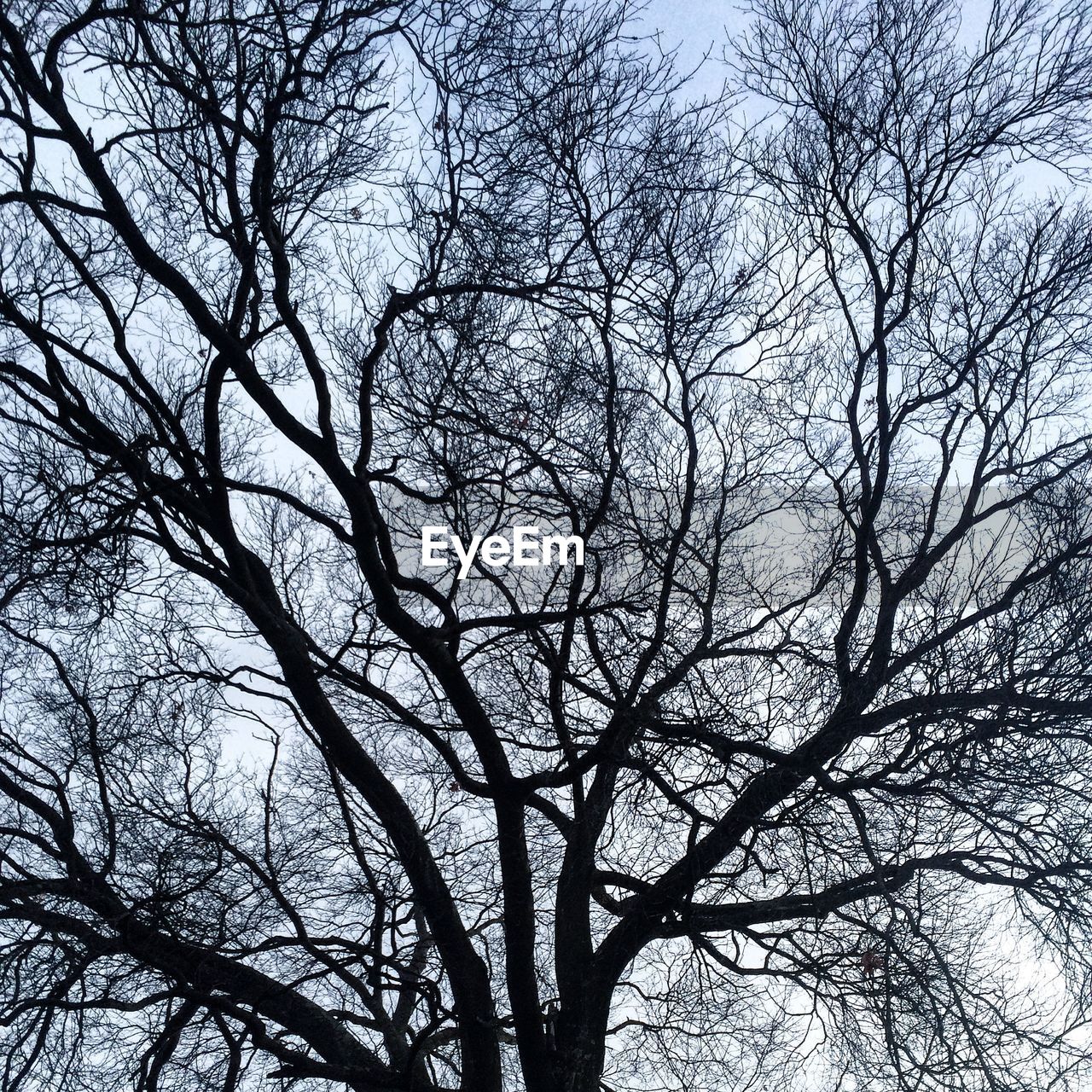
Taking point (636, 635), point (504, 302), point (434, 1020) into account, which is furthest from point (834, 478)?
point (434, 1020)

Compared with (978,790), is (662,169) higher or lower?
higher

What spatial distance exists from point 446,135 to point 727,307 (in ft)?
4.86

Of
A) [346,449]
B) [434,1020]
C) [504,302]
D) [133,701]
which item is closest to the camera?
[434,1020]

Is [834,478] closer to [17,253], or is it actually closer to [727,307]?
[727,307]

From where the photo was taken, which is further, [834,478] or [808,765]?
[834,478]

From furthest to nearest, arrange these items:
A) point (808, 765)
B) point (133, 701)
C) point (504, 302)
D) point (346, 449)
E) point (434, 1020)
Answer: point (346, 449) < point (133, 701) < point (504, 302) < point (434, 1020) < point (808, 765)

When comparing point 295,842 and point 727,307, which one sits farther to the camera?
point 295,842

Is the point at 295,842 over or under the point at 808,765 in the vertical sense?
over

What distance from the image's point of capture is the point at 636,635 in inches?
185

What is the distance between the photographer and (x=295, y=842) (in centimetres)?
554

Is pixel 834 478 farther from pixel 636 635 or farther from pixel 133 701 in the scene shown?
pixel 133 701

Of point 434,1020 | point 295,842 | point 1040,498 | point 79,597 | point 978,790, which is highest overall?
point 1040,498

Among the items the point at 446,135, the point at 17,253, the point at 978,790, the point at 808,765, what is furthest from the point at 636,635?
the point at 17,253

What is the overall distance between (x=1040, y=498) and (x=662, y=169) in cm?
234
